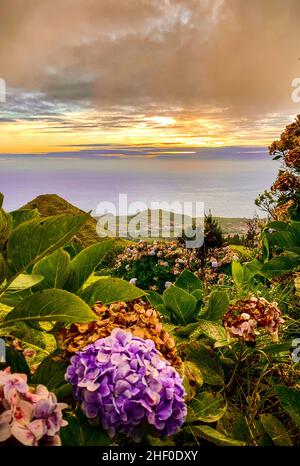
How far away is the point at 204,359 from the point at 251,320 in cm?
24

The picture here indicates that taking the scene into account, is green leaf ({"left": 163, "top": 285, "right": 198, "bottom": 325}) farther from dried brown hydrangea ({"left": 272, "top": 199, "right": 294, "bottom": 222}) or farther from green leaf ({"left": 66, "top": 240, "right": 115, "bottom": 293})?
dried brown hydrangea ({"left": 272, "top": 199, "right": 294, "bottom": 222})

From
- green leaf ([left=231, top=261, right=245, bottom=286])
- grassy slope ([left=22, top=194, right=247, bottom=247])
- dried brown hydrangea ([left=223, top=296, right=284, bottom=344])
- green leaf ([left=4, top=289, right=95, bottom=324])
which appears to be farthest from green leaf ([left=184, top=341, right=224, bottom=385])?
grassy slope ([left=22, top=194, right=247, bottom=247])

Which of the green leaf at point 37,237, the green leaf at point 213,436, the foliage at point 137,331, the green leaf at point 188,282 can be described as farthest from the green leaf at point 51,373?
the green leaf at point 188,282

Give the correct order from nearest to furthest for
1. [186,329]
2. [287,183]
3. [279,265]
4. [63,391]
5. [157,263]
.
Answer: [63,391]
[186,329]
[279,265]
[287,183]
[157,263]

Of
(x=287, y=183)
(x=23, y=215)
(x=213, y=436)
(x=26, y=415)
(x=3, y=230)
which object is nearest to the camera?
(x=26, y=415)

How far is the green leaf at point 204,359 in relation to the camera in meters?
1.82

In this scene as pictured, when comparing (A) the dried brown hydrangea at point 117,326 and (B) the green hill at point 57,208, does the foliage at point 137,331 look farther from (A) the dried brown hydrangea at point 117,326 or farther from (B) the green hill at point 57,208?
(B) the green hill at point 57,208

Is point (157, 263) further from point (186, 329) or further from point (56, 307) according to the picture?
point (56, 307)

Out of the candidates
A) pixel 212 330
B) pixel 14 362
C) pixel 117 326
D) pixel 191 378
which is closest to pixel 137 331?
pixel 117 326

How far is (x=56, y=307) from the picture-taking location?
1.24 meters

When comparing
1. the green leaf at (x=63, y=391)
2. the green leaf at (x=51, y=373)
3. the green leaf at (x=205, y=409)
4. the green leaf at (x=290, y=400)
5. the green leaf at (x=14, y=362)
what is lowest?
the green leaf at (x=205, y=409)

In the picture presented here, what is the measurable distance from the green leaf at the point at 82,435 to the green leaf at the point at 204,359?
0.63m

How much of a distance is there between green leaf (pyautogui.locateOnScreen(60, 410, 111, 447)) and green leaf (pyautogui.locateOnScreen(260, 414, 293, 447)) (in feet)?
1.96

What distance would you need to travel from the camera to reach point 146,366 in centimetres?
124
